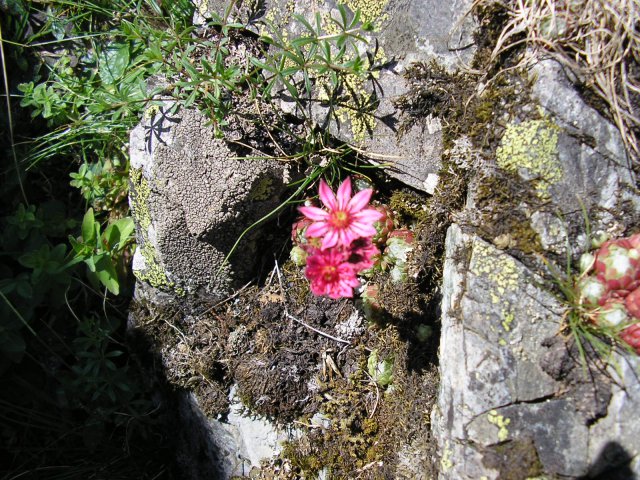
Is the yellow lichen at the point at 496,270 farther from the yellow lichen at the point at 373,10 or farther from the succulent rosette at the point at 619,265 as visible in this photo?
the yellow lichen at the point at 373,10

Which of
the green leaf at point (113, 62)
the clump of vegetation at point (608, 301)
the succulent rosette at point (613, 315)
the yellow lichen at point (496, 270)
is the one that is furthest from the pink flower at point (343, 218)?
the green leaf at point (113, 62)

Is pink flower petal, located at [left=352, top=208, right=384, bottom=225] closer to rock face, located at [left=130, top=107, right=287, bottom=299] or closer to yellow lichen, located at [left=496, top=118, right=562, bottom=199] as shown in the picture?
yellow lichen, located at [left=496, top=118, right=562, bottom=199]

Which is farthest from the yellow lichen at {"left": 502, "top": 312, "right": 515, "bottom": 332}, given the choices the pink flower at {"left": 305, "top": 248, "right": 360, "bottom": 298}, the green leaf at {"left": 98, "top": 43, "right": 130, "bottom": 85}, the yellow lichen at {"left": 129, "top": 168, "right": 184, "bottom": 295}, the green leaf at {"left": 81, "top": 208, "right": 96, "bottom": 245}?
the green leaf at {"left": 98, "top": 43, "right": 130, "bottom": 85}

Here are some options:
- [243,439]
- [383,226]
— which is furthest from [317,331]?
[243,439]

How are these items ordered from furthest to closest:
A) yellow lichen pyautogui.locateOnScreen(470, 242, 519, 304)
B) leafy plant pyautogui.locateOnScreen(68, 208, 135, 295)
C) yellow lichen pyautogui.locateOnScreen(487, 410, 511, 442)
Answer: leafy plant pyautogui.locateOnScreen(68, 208, 135, 295) < yellow lichen pyautogui.locateOnScreen(470, 242, 519, 304) < yellow lichen pyautogui.locateOnScreen(487, 410, 511, 442)

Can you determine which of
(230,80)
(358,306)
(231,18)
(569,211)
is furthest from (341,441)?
(231,18)

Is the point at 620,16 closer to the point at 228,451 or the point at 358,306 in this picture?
the point at 358,306

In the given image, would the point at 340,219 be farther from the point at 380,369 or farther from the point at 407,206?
the point at 380,369
